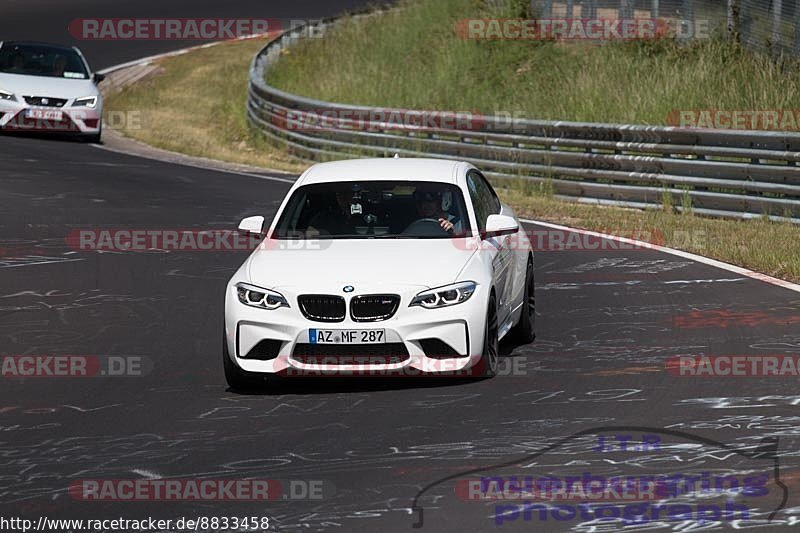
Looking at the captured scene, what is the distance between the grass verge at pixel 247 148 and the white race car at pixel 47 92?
253 cm

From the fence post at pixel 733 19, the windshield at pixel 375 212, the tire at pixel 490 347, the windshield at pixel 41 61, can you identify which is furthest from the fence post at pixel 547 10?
the tire at pixel 490 347

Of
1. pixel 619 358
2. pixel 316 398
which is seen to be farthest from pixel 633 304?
pixel 316 398

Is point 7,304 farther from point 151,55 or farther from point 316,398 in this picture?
point 151,55

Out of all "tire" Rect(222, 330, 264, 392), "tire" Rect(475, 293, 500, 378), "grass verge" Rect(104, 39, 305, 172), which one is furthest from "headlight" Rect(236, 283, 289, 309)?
"grass verge" Rect(104, 39, 305, 172)

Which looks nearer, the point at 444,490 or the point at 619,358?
the point at 444,490

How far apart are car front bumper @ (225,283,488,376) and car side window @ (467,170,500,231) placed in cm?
140

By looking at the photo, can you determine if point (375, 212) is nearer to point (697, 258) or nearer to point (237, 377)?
point (237, 377)

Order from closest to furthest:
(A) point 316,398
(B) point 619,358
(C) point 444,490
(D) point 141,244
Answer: (C) point 444,490
(A) point 316,398
(B) point 619,358
(D) point 141,244

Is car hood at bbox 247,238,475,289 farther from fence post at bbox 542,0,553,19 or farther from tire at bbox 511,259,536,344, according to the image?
fence post at bbox 542,0,553,19

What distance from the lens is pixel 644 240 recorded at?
1733 cm

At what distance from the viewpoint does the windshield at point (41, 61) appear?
2872 centimetres

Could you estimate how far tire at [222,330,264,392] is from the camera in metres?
9.61

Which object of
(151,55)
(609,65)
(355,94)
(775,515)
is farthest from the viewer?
(151,55)

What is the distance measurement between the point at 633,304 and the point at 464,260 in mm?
3427
